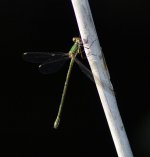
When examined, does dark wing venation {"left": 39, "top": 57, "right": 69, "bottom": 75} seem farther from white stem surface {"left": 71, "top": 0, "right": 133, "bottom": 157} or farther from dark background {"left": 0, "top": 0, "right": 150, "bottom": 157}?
white stem surface {"left": 71, "top": 0, "right": 133, "bottom": 157}

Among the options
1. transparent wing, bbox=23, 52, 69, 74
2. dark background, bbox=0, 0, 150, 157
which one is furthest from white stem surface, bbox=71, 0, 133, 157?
dark background, bbox=0, 0, 150, 157

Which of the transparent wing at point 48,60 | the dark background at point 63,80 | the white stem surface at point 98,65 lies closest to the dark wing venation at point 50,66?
the transparent wing at point 48,60

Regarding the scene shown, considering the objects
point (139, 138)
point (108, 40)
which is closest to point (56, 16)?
point (108, 40)

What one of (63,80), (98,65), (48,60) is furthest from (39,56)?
(98,65)

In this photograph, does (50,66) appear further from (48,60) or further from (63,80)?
(63,80)

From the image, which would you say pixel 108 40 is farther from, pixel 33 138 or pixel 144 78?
pixel 33 138

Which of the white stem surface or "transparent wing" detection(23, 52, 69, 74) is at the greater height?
"transparent wing" detection(23, 52, 69, 74)

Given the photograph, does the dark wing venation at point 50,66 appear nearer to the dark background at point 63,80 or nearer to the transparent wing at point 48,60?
the transparent wing at point 48,60
